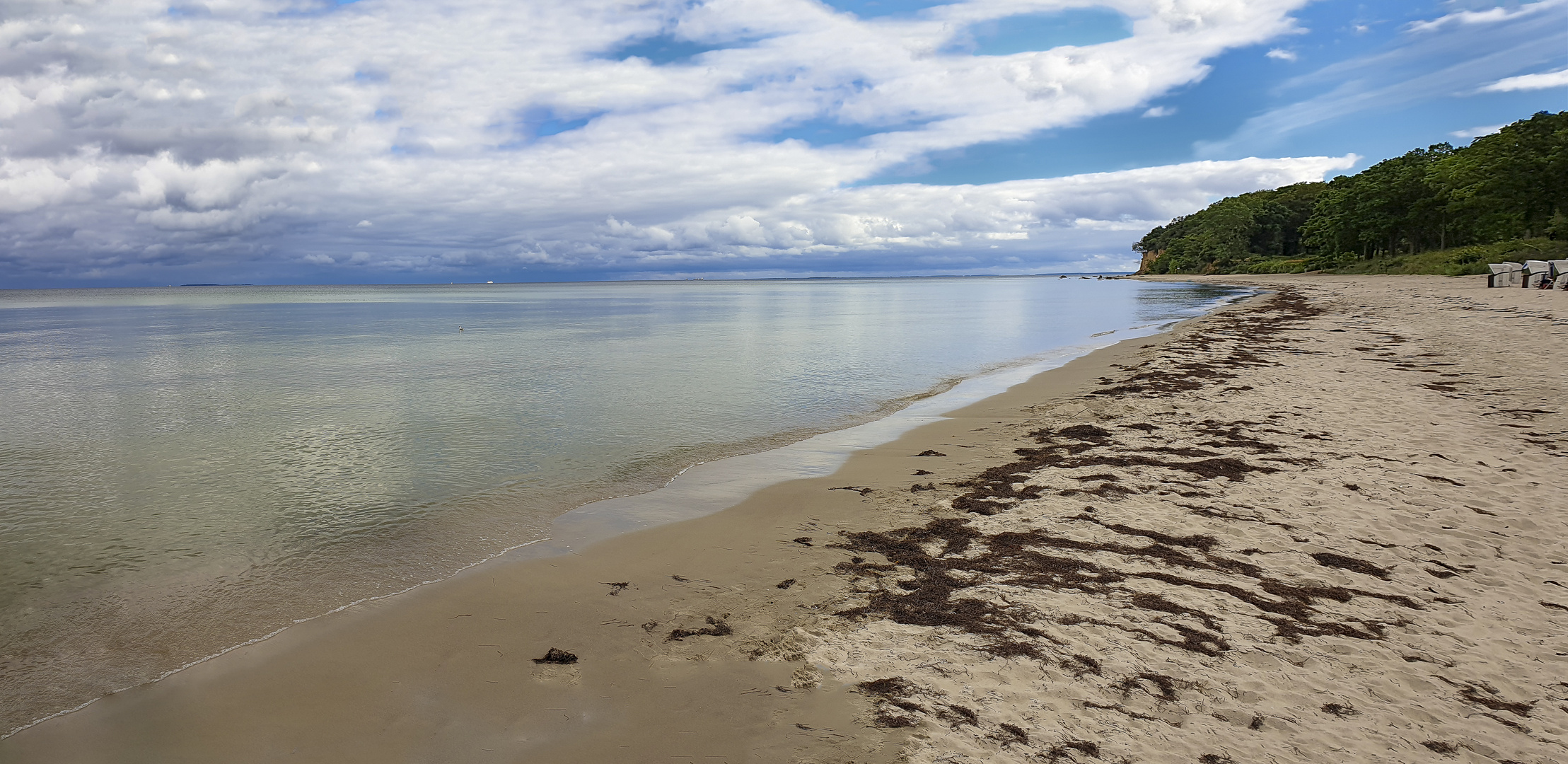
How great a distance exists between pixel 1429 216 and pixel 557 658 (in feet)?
329

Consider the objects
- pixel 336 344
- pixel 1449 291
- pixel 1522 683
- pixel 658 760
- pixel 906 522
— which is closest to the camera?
pixel 658 760

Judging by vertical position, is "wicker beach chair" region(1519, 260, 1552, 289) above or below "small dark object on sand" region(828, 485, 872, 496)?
above

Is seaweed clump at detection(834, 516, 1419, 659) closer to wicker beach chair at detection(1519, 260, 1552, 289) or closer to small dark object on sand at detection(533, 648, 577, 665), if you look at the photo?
small dark object on sand at detection(533, 648, 577, 665)

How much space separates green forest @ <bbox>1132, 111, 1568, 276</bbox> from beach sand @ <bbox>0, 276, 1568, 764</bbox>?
6381 centimetres

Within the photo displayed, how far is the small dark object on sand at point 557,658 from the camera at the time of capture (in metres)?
5.00

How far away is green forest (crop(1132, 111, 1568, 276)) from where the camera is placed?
2260 inches

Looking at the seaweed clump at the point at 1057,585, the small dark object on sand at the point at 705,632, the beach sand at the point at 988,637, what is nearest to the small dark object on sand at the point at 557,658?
the beach sand at the point at 988,637

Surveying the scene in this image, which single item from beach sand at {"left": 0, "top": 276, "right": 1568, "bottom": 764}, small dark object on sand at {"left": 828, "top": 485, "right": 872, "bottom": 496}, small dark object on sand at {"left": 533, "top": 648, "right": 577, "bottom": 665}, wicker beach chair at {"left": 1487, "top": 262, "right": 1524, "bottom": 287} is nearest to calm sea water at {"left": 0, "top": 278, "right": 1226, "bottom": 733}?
beach sand at {"left": 0, "top": 276, "right": 1568, "bottom": 764}

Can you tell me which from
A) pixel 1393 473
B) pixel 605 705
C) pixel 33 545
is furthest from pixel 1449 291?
pixel 33 545

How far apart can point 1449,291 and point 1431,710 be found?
2013 inches

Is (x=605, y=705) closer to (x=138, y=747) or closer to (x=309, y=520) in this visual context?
(x=138, y=747)

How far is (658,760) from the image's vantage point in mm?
3928

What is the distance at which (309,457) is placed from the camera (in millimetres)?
12055

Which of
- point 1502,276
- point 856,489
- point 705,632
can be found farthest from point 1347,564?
point 1502,276
